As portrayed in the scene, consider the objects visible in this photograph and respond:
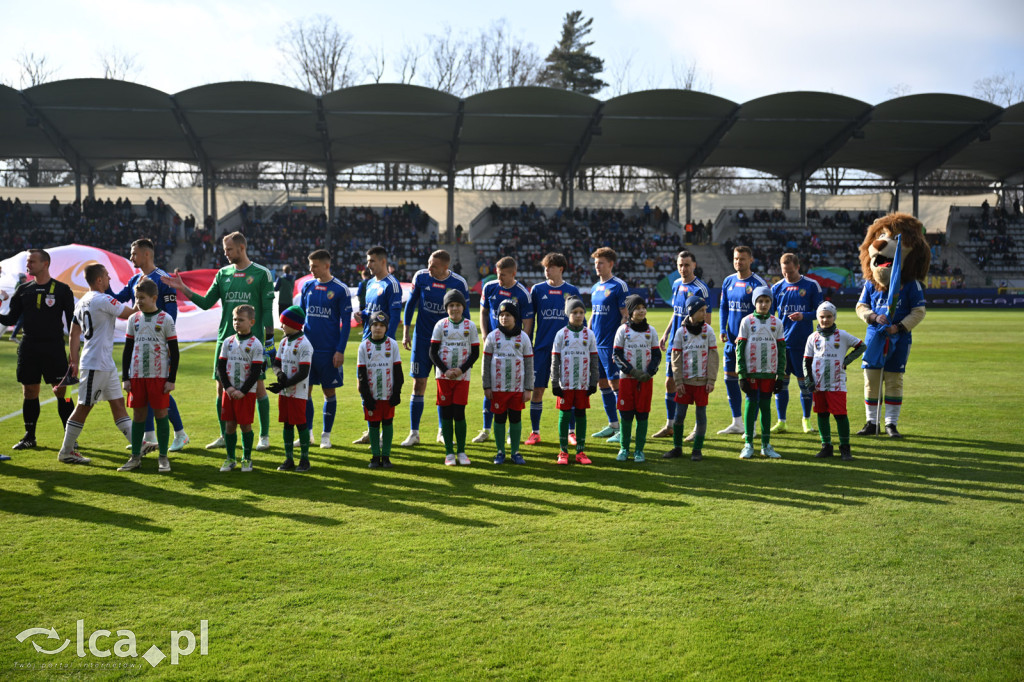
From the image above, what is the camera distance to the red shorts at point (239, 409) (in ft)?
23.5

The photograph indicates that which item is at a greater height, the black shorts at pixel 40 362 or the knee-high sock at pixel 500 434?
the black shorts at pixel 40 362

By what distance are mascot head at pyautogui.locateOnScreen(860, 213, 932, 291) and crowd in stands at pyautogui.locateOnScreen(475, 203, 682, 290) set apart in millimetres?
29482

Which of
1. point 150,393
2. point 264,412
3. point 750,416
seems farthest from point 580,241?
point 150,393

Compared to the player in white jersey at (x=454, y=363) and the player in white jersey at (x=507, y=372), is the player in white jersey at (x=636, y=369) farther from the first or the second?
the player in white jersey at (x=454, y=363)

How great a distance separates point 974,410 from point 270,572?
31.5 ft

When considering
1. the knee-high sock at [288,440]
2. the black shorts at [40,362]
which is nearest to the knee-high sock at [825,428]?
the knee-high sock at [288,440]

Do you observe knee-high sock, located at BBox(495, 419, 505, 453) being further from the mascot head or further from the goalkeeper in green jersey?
the mascot head

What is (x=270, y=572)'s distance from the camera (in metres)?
4.71

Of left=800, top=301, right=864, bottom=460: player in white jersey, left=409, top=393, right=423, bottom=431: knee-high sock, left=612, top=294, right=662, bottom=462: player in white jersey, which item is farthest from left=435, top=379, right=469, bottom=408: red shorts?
left=800, top=301, right=864, bottom=460: player in white jersey

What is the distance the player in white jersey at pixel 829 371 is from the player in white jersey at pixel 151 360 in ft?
20.0

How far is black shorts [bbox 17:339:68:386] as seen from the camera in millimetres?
8078

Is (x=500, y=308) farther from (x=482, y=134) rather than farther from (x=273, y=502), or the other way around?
(x=482, y=134)

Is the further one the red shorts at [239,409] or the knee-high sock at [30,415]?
the knee-high sock at [30,415]

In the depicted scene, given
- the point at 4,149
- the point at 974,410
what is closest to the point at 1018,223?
the point at 974,410
